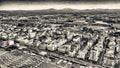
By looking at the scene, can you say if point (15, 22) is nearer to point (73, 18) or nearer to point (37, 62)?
point (73, 18)

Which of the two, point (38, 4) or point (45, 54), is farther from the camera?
point (38, 4)

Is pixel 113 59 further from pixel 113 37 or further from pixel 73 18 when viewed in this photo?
pixel 73 18

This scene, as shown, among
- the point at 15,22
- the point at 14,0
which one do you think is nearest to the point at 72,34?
the point at 15,22

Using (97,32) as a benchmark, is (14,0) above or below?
above

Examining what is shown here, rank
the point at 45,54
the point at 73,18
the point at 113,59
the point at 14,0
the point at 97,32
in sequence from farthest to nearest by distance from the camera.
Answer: the point at 14,0
the point at 73,18
the point at 97,32
the point at 45,54
the point at 113,59

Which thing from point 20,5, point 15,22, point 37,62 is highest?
point 20,5

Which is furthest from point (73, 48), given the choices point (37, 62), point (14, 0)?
point (14, 0)

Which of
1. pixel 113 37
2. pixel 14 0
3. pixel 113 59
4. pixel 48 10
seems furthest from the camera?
pixel 14 0
